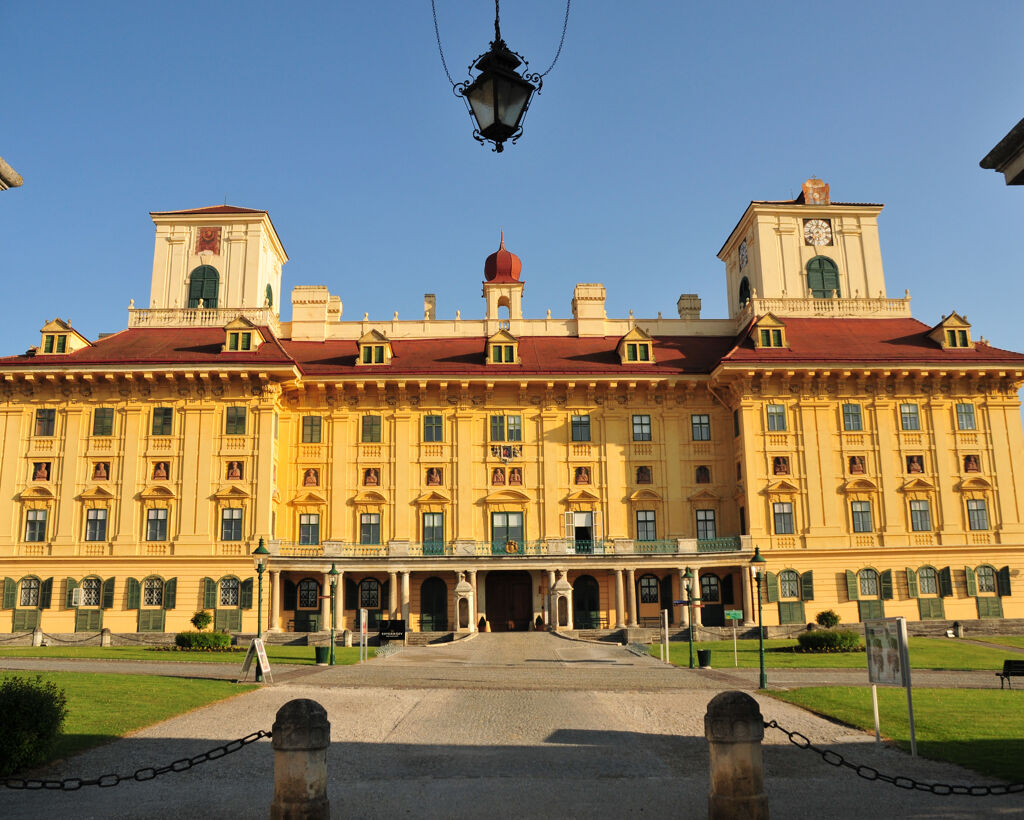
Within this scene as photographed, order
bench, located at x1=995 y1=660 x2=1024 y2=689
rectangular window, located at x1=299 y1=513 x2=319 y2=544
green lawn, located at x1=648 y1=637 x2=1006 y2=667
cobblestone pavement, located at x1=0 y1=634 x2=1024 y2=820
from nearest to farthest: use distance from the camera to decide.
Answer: cobblestone pavement, located at x1=0 y1=634 x2=1024 y2=820, bench, located at x1=995 y1=660 x2=1024 y2=689, green lawn, located at x1=648 y1=637 x2=1006 y2=667, rectangular window, located at x1=299 y1=513 x2=319 y2=544

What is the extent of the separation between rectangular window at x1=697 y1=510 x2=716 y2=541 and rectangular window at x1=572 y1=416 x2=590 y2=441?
7.29 metres

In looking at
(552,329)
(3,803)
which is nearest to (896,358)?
(552,329)

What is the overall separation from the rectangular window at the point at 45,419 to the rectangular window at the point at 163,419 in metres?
5.16

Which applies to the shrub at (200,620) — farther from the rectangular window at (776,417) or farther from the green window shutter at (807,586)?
the rectangular window at (776,417)

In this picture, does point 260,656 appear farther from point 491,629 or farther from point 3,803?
point 491,629

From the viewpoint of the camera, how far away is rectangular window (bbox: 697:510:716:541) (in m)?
48.0

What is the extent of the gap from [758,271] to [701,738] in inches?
1700

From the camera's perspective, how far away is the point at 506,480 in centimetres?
4794

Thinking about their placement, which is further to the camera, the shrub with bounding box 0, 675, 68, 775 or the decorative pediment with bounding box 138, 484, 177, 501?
the decorative pediment with bounding box 138, 484, 177, 501

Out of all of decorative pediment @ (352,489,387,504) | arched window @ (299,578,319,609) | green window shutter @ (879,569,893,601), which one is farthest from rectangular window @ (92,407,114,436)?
green window shutter @ (879,569,893,601)

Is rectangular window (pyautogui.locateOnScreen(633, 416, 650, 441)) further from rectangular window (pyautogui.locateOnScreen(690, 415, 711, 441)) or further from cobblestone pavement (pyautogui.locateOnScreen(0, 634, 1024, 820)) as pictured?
cobblestone pavement (pyautogui.locateOnScreen(0, 634, 1024, 820))

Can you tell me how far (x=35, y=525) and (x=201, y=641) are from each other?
1561 cm

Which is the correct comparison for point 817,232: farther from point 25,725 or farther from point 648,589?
point 25,725

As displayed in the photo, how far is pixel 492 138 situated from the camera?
8148 mm
